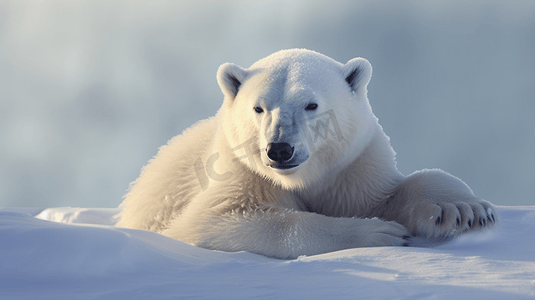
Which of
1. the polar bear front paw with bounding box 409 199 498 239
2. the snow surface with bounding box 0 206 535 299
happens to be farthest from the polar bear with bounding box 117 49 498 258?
the snow surface with bounding box 0 206 535 299

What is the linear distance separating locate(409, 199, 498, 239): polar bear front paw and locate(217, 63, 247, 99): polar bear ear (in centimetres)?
156

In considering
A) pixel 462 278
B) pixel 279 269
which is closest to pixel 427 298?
pixel 462 278

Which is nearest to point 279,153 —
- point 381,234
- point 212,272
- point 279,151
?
point 279,151

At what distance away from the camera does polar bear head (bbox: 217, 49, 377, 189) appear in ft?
8.95

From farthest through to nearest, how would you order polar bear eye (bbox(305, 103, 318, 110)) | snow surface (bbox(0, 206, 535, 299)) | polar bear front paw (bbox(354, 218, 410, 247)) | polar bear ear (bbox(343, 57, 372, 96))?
polar bear ear (bbox(343, 57, 372, 96)), polar bear eye (bbox(305, 103, 318, 110)), polar bear front paw (bbox(354, 218, 410, 247)), snow surface (bbox(0, 206, 535, 299))

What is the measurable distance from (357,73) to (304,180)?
0.89 meters

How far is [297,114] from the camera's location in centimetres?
280

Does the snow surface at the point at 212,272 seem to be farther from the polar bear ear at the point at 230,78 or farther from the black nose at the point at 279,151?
the polar bear ear at the point at 230,78

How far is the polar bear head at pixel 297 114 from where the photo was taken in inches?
107

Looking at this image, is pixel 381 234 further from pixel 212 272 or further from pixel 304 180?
pixel 212 272

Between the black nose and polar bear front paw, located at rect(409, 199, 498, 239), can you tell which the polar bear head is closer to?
the black nose

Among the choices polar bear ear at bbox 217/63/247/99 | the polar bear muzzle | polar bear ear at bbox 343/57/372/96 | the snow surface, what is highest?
polar bear ear at bbox 217/63/247/99

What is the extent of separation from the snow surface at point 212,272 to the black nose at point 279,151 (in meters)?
0.67

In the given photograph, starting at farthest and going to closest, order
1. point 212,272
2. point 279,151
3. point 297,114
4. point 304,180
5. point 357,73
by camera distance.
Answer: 1. point 357,73
2. point 304,180
3. point 297,114
4. point 279,151
5. point 212,272
